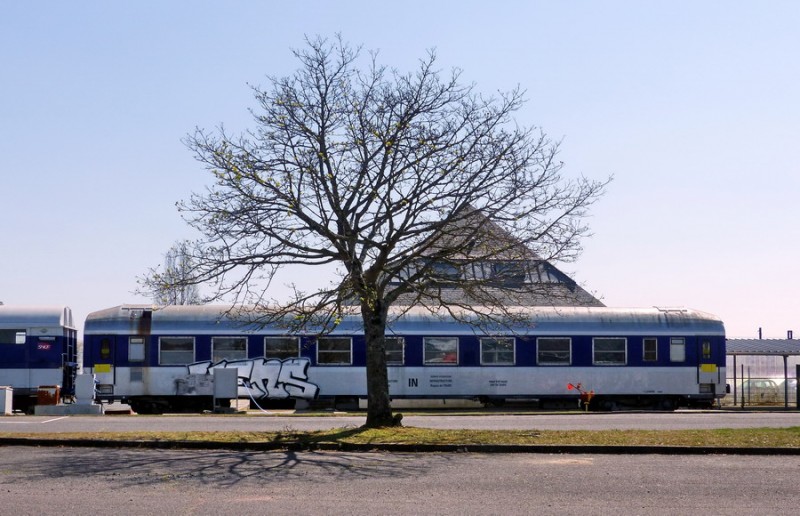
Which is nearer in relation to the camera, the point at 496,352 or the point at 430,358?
the point at 430,358

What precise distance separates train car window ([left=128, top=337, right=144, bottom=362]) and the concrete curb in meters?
13.1

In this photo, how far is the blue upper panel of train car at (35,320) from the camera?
3083 cm

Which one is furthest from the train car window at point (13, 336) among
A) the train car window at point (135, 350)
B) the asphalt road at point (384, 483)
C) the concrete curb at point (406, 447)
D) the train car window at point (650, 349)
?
the train car window at point (650, 349)

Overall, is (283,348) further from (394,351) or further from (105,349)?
(105,349)

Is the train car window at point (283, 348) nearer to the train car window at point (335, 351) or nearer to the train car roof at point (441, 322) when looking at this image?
the train car roof at point (441, 322)

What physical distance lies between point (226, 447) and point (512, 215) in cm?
678

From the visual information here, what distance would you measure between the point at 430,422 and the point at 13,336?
14518 millimetres

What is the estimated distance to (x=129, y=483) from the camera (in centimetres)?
1231

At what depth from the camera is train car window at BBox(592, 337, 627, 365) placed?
30.8 metres

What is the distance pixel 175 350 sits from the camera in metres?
29.9

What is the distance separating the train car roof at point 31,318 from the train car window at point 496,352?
1282 cm

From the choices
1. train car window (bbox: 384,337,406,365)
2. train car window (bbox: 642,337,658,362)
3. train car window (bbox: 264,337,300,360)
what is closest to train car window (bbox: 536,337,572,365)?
train car window (bbox: 642,337,658,362)

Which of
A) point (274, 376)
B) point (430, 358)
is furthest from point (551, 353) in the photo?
point (274, 376)

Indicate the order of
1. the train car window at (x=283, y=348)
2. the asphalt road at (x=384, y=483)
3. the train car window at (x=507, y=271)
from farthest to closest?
the train car window at (x=283, y=348), the train car window at (x=507, y=271), the asphalt road at (x=384, y=483)
